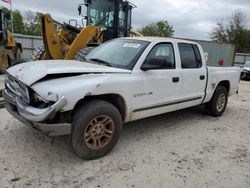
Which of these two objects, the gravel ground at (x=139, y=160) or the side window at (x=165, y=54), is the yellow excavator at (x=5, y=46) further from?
the side window at (x=165, y=54)

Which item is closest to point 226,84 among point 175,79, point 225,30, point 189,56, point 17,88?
point 189,56

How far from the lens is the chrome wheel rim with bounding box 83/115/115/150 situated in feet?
13.2

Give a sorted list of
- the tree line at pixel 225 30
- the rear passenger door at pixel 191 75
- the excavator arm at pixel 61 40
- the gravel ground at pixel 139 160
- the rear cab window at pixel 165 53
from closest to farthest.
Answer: the gravel ground at pixel 139 160, the rear cab window at pixel 165 53, the rear passenger door at pixel 191 75, the excavator arm at pixel 61 40, the tree line at pixel 225 30

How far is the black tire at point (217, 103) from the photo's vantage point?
22.5 ft

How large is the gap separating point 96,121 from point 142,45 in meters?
1.73

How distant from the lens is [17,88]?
4215 millimetres

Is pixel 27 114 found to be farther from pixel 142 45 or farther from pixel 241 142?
pixel 241 142

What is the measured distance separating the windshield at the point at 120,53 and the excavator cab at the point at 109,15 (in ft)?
17.6

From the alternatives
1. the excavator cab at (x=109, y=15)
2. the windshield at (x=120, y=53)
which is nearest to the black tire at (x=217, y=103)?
the windshield at (x=120, y=53)

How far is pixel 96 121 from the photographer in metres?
4.07

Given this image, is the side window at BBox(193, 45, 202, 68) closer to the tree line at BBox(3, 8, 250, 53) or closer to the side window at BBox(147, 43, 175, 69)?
the side window at BBox(147, 43, 175, 69)

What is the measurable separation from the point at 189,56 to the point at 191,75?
457 mm

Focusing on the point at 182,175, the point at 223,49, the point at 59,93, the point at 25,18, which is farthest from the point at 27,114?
the point at 25,18

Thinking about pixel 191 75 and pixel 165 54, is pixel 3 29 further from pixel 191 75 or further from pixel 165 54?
pixel 191 75
